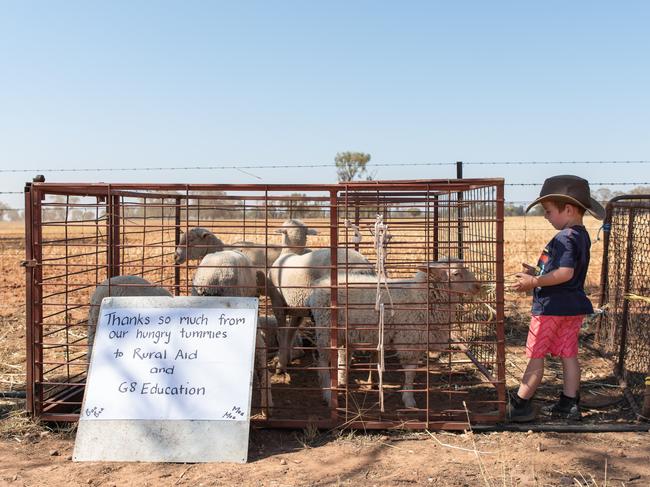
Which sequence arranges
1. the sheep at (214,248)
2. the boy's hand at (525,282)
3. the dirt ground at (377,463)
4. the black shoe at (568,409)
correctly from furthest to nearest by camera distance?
the sheep at (214,248) < the black shoe at (568,409) < the boy's hand at (525,282) < the dirt ground at (377,463)

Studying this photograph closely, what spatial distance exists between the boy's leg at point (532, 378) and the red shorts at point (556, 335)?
0.06m

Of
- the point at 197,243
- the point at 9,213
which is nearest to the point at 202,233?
the point at 197,243

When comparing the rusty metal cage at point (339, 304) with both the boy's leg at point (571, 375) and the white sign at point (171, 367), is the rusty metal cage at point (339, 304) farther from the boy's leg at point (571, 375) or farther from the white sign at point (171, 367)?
the boy's leg at point (571, 375)

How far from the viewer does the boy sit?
474 centimetres

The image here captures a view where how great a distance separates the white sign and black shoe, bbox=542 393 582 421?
263cm

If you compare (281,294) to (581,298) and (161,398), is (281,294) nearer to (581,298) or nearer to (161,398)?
(161,398)

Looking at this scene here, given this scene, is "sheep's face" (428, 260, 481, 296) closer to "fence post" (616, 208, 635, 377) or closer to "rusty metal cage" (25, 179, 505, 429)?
"rusty metal cage" (25, 179, 505, 429)

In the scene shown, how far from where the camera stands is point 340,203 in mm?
5070

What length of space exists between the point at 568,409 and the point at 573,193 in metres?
1.81

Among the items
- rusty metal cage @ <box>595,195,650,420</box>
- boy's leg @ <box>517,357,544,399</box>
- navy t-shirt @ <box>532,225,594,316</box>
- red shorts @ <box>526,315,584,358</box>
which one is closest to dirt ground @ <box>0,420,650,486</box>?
boy's leg @ <box>517,357,544,399</box>

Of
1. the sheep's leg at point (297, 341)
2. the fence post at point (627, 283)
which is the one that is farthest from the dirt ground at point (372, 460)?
the sheep's leg at point (297, 341)

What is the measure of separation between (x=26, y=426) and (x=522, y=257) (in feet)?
48.9

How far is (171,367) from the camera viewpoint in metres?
4.59

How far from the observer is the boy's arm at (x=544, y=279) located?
15.1ft
